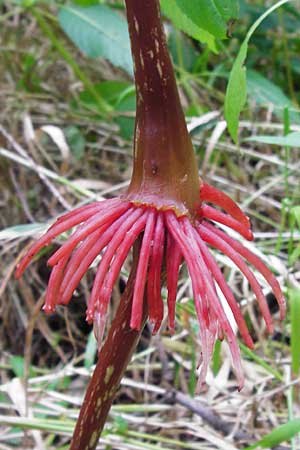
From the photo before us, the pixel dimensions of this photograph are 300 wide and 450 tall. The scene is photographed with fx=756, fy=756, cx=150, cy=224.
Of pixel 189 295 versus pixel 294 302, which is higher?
pixel 294 302

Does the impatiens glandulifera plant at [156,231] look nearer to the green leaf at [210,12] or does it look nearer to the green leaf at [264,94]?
the green leaf at [210,12]

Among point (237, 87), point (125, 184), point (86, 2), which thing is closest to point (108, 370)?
point (237, 87)

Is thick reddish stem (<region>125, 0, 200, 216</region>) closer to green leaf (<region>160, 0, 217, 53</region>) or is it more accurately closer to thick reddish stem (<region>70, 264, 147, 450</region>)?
thick reddish stem (<region>70, 264, 147, 450</region>)

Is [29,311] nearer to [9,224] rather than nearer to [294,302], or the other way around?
[9,224]

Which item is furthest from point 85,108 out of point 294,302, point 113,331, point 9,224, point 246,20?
point 113,331

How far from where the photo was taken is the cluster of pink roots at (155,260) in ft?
1.53

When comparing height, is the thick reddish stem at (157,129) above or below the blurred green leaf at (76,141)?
above

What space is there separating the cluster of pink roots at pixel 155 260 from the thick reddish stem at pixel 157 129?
1cm

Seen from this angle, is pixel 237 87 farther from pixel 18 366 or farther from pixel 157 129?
pixel 18 366

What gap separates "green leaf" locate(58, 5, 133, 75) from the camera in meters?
1.37

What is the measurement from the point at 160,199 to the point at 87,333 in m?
0.81

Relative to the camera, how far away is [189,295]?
3.87ft

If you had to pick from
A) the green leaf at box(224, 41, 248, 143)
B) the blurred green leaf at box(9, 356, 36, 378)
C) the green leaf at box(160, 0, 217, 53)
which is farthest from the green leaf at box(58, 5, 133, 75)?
the green leaf at box(224, 41, 248, 143)

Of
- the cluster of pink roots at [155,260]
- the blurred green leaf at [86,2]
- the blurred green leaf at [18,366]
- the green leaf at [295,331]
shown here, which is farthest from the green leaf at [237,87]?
the blurred green leaf at [86,2]
